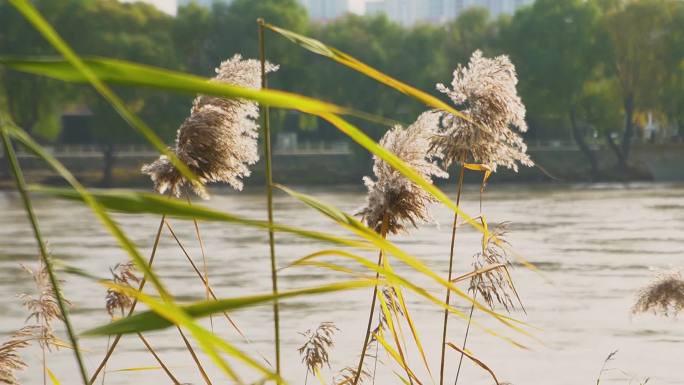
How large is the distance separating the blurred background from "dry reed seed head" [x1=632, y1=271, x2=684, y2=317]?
5243 centimetres

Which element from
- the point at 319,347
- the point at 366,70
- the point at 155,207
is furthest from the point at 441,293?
the point at 155,207

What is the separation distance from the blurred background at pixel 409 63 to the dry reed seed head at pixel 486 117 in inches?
2081

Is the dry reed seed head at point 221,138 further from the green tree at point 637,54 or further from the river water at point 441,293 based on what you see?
the green tree at point 637,54

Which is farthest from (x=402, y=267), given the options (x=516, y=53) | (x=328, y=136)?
(x=328, y=136)

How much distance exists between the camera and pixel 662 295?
3.48m

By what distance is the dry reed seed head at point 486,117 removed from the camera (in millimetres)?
2838

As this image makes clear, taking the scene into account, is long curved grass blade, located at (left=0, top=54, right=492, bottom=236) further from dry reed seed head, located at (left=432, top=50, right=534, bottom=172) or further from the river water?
dry reed seed head, located at (left=432, top=50, right=534, bottom=172)

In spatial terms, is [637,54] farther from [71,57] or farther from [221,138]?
[71,57]

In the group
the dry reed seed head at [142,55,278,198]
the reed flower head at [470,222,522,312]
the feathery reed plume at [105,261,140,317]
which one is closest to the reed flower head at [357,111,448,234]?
the dry reed seed head at [142,55,278,198]

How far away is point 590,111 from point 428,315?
152ft

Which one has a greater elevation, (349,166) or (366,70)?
(366,70)

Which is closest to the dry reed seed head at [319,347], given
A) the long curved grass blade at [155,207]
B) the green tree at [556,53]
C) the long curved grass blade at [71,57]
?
the long curved grass blade at [155,207]

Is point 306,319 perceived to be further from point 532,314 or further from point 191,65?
point 191,65

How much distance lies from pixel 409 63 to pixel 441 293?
46.1 m
